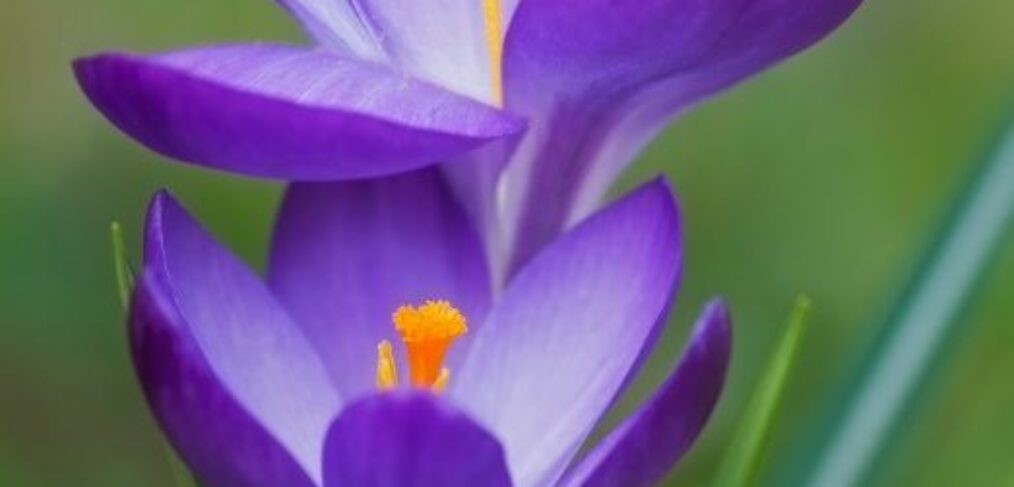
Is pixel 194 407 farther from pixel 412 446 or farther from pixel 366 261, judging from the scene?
pixel 366 261

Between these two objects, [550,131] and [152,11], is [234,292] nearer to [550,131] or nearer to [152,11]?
[550,131]

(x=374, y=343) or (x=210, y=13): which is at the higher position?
(x=374, y=343)

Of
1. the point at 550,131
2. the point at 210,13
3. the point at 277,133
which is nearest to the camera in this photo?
the point at 277,133

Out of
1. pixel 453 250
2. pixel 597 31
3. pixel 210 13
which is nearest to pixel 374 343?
pixel 453 250

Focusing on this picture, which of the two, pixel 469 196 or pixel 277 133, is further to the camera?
pixel 469 196

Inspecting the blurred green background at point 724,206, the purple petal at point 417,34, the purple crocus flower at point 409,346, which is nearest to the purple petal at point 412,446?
the purple crocus flower at point 409,346

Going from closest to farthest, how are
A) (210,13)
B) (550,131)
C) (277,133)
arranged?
(277,133), (550,131), (210,13)
